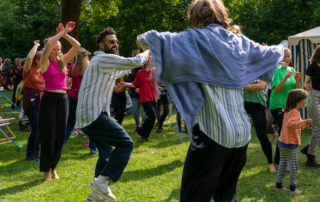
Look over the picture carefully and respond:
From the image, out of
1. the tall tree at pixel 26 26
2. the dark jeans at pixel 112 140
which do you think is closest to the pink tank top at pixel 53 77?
the dark jeans at pixel 112 140

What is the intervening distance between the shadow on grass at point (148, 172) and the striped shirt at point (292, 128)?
6.86ft

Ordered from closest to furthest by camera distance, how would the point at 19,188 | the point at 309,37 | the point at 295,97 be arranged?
the point at 295,97 → the point at 19,188 → the point at 309,37

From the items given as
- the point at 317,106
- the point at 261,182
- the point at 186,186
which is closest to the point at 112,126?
the point at 186,186

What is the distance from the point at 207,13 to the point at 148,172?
382 cm

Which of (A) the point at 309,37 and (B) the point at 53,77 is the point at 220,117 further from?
(A) the point at 309,37

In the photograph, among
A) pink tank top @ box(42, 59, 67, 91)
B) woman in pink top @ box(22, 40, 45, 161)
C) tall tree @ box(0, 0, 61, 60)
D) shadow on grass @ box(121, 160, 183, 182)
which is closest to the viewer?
pink tank top @ box(42, 59, 67, 91)

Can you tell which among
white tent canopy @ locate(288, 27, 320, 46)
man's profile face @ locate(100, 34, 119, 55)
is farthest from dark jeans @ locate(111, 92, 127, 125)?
white tent canopy @ locate(288, 27, 320, 46)

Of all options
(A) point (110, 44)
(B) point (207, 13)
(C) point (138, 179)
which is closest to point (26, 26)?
(C) point (138, 179)

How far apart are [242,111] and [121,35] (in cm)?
2332

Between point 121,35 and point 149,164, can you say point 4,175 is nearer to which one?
point 149,164

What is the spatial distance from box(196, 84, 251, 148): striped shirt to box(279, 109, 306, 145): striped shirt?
248 cm

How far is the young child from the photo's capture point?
14.1ft

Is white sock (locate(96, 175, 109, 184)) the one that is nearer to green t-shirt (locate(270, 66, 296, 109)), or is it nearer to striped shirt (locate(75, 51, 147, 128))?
striped shirt (locate(75, 51, 147, 128))

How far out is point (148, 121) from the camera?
26.0ft
